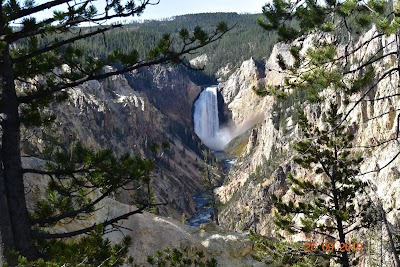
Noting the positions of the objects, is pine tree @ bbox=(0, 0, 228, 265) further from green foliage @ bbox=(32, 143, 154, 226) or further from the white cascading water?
the white cascading water

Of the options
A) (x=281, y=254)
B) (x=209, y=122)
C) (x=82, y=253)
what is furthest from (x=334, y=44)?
(x=209, y=122)

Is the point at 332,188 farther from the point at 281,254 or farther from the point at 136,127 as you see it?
the point at 136,127

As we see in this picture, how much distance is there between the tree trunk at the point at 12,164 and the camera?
570 cm

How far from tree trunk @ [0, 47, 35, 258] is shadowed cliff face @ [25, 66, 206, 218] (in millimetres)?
56192

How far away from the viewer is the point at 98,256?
6012 mm

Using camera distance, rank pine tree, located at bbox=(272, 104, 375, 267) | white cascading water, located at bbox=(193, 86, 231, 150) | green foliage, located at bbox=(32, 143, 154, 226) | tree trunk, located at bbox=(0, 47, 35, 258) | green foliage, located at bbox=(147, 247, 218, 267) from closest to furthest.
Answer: tree trunk, located at bbox=(0, 47, 35, 258) → green foliage, located at bbox=(32, 143, 154, 226) → green foliage, located at bbox=(147, 247, 218, 267) → pine tree, located at bbox=(272, 104, 375, 267) → white cascading water, located at bbox=(193, 86, 231, 150)

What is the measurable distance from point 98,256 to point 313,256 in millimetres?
10036

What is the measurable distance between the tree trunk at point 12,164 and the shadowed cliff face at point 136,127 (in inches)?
2212

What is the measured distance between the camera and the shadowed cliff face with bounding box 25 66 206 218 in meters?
79.8

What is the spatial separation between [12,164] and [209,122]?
150 metres

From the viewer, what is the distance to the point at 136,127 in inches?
4109
